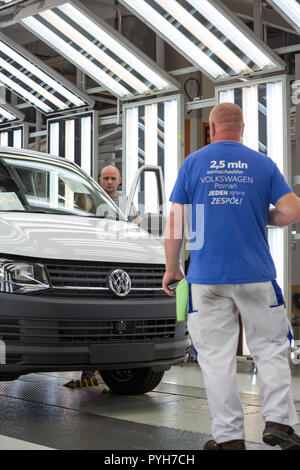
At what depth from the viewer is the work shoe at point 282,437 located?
4.24m

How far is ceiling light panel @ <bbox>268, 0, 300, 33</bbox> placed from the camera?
8.19 meters

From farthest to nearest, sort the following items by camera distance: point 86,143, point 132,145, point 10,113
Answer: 1. point 10,113
2. point 86,143
3. point 132,145

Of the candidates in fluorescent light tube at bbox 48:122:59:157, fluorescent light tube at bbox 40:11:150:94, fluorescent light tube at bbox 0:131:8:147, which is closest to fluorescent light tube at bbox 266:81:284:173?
fluorescent light tube at bbox 40:11:150:94

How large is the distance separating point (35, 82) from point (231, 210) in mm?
8089

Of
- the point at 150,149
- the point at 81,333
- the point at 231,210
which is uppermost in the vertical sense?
the point at 150,149

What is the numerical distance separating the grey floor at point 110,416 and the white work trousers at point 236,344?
1.99 ft

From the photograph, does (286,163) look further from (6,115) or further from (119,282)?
(6,115)

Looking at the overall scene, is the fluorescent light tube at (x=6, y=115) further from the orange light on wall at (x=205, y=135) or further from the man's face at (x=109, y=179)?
the man's face at (x=109, y=179)

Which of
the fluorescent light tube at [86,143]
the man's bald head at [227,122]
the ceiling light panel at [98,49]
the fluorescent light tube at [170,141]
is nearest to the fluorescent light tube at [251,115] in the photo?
the fluorescent light tube at [170,141]

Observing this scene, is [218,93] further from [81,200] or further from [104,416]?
[104,416]

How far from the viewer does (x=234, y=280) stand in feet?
14.3

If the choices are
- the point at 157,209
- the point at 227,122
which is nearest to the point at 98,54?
the point at 157,209

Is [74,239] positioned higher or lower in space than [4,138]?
lower

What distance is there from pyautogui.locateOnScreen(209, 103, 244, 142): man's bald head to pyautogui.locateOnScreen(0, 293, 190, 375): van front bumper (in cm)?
161
